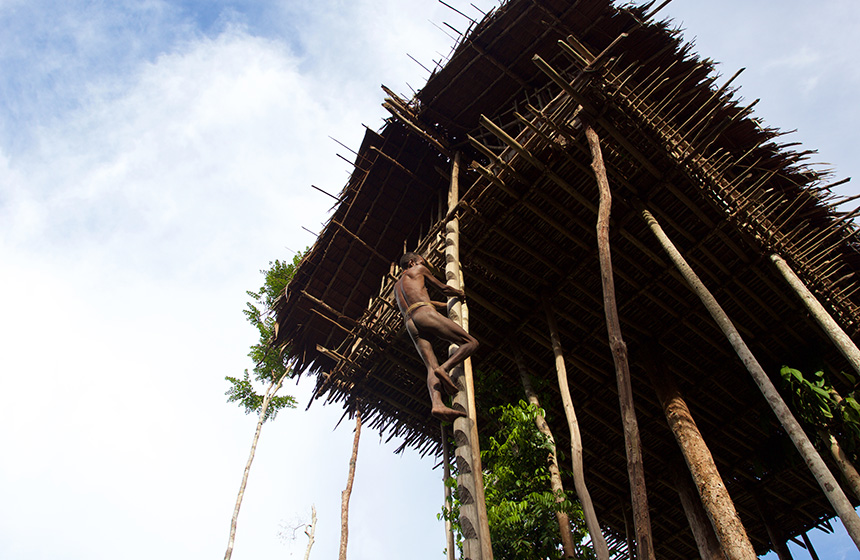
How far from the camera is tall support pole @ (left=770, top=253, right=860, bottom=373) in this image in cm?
633

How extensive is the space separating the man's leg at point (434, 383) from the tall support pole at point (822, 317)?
443 centimetres

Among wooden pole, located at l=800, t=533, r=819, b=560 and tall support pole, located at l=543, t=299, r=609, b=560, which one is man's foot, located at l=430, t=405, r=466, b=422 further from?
wooden pole, located at l=800, t=533, r=819, b=560

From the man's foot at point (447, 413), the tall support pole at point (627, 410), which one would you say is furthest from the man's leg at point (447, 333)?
the tall support pole at point (627, 410)

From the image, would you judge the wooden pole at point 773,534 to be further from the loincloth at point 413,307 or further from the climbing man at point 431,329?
the loincloth at point 413,307

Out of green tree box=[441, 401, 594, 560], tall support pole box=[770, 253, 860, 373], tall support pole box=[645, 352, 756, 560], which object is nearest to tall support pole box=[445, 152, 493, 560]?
green tree box=[441, 401, 594, 560]

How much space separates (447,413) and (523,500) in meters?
2.69

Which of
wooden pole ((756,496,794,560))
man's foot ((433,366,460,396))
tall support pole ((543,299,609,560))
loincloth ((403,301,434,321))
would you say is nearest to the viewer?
man's foot ((433,366,460,396))

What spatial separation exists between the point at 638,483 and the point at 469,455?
1.26 m

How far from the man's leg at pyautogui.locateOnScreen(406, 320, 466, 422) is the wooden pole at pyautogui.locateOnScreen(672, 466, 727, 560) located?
5.26 meters

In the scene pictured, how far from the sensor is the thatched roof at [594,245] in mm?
7930

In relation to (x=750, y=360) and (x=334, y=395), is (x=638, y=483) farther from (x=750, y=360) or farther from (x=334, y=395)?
(x=334, y=395)

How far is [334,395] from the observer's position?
1135cm

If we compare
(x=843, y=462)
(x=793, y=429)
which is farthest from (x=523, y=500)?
(x=843, y=462)

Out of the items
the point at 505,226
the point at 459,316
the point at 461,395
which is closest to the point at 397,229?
the point at 505,226
